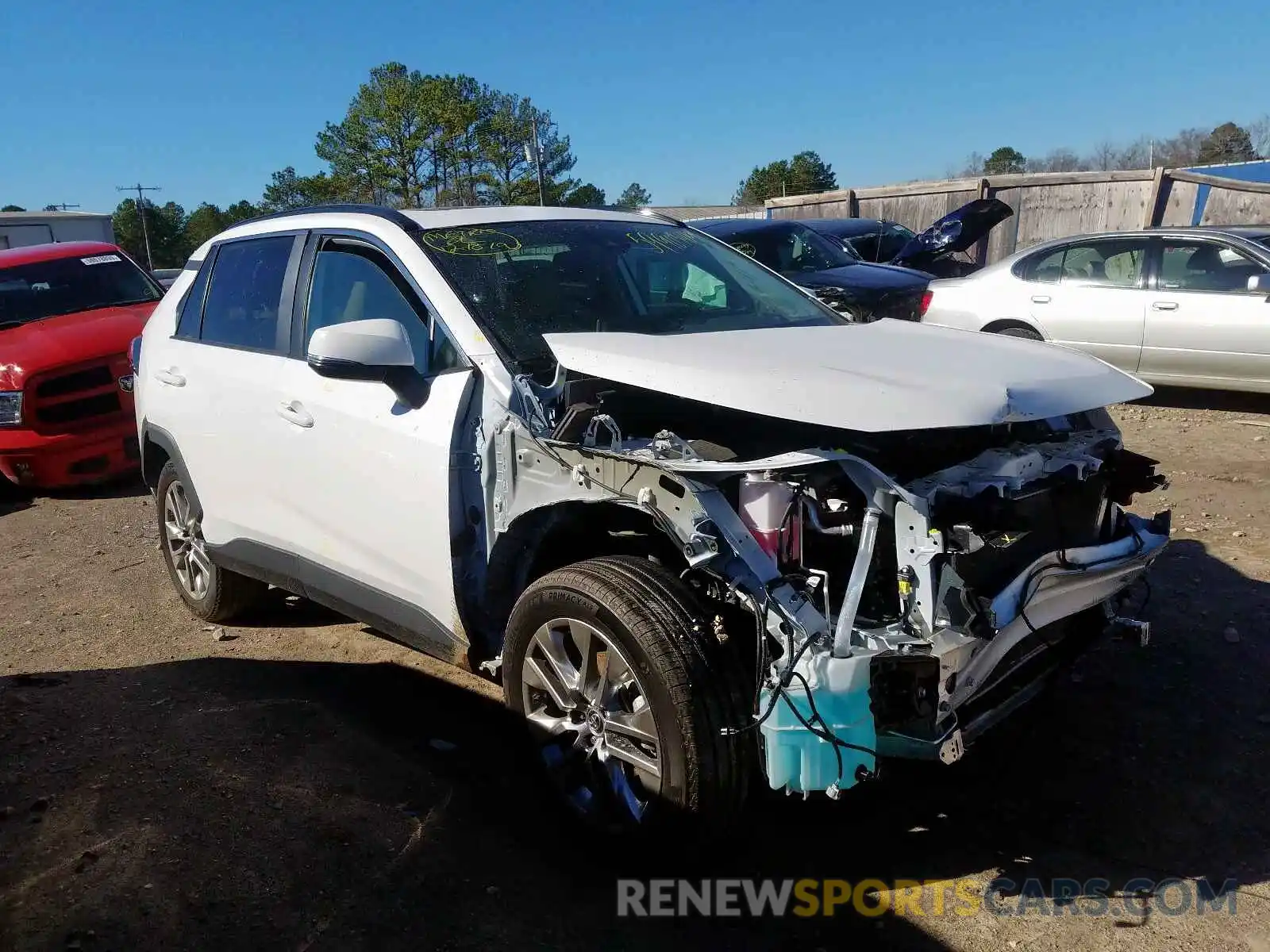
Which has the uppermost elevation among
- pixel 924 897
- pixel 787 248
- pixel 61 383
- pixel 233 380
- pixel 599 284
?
pixel 787 248

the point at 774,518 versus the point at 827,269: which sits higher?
the point at 827,269

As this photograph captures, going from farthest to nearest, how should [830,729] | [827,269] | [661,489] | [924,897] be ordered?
[827,269] < [924,897] < [661,489] < [830,729]

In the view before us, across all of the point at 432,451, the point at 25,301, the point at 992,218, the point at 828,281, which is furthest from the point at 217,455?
the point at 992,218

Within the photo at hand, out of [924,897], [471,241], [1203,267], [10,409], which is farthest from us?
[1203,267]

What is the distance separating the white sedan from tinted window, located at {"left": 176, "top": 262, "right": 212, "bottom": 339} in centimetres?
681

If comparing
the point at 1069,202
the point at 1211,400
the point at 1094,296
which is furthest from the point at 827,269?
the point at 1069,202

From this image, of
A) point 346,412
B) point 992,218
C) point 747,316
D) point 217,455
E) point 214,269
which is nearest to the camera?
point 346,412

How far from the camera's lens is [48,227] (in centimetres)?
2584

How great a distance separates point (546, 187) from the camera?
5225 cm

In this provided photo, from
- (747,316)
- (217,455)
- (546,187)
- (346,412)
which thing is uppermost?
(546,187)

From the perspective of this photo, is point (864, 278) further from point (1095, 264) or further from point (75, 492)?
point (75, 492)

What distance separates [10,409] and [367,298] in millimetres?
5448

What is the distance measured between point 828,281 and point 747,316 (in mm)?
6361

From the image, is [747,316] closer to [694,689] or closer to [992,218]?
[694,689]
